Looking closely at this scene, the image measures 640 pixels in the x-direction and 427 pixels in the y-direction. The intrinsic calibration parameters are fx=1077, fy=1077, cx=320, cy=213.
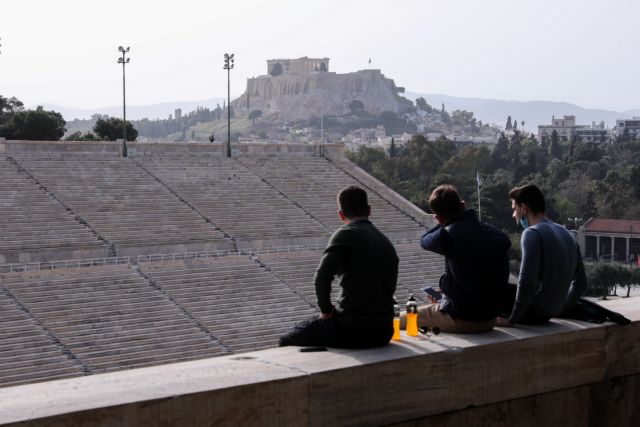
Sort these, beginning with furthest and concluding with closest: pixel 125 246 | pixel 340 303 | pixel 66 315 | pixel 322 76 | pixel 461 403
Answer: pixel 322 76 < pixel 125 246 < pixel 66 315 < pixel 340 303 < pixel 461 403

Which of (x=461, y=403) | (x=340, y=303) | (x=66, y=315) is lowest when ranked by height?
(x=66, y=315)

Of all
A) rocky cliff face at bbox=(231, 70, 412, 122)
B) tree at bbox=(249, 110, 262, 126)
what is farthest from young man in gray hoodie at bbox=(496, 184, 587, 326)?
rocky cliff face at bbox=(231, 70, 412, 122)

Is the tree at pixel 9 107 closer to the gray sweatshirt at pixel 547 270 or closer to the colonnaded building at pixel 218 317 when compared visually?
the colonnaded building at pixel 218 317

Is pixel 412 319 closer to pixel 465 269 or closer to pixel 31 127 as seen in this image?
pixel 465 269

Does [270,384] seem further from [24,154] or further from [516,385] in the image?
[24,154]

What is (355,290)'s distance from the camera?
4188 millimetres

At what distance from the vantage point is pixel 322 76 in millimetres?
191875

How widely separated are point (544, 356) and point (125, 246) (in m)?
20.2

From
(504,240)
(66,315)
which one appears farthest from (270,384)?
(66,315)

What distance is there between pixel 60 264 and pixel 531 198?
1814 centimetres

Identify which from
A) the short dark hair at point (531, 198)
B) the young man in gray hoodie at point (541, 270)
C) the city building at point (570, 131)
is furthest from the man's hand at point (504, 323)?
the city building at point (570, 131)

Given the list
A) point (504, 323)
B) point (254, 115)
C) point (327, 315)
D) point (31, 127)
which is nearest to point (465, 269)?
point (504, 323)

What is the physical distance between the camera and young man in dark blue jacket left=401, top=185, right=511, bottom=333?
4.45 m

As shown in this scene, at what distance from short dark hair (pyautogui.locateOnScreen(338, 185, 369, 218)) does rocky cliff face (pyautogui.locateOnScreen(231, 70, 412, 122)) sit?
187485 millimetres
